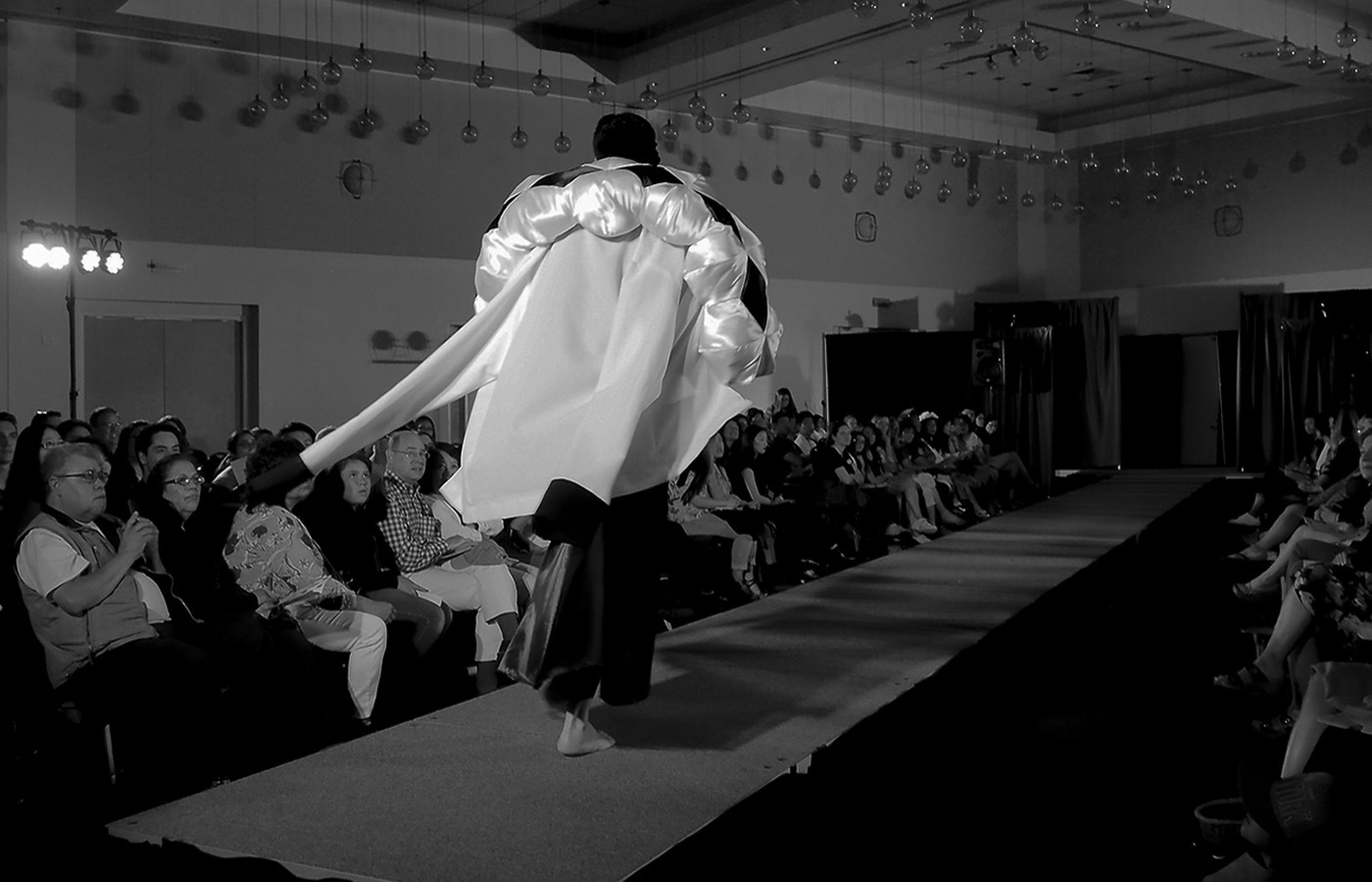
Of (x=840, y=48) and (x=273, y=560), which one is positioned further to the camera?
(x=840, y=48)

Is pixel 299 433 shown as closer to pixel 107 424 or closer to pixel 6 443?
pixel 6 443

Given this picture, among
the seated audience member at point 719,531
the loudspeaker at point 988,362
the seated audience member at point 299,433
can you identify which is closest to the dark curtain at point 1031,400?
A: the loudspeaker at point 988,362

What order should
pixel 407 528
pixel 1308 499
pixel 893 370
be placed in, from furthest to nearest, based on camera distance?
1. pixel 893 370
2. pixel 1308 499
3. pixel 407 528

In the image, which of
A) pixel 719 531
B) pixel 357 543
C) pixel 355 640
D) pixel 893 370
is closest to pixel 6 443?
pixel 357 543

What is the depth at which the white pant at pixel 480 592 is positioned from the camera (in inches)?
187

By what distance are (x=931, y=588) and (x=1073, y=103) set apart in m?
10.2

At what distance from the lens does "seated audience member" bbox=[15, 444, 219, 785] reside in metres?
3.12

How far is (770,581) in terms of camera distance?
25.1 ft

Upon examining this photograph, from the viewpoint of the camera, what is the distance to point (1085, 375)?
46.2 feet

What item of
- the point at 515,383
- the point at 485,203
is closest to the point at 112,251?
the point at 485,203

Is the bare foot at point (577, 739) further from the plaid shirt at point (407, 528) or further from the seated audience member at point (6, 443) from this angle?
the seated audience member at point (6, 443)

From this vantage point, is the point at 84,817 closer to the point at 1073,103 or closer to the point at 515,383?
the point at 515,383

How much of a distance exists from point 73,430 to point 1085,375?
36.7 feet

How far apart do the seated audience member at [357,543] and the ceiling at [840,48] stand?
5544 millimetres
